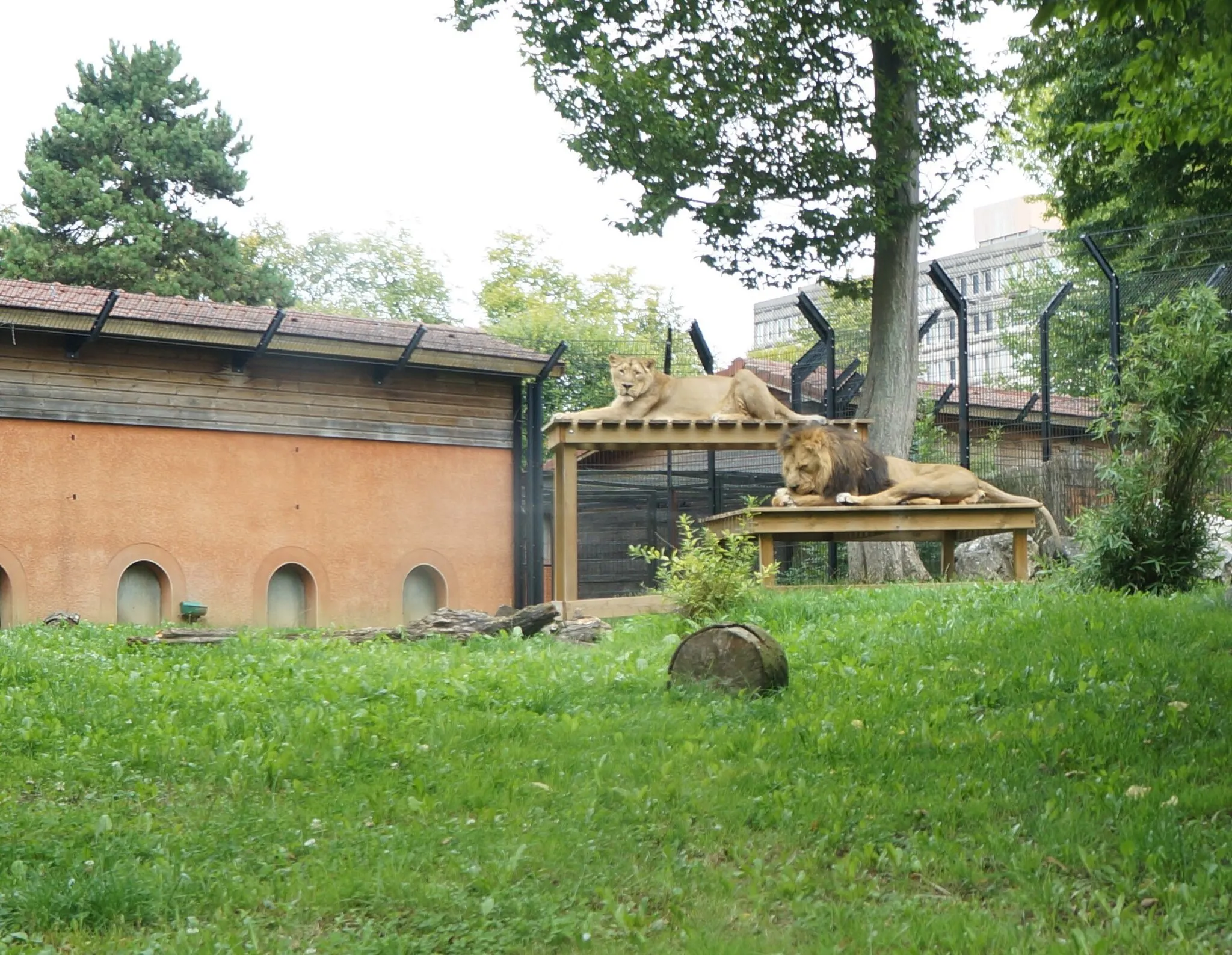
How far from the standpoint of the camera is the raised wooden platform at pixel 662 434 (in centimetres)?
1377

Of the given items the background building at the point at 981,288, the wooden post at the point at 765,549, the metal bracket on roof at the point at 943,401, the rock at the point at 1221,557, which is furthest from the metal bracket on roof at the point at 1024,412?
the wooden post at the point at 765,549

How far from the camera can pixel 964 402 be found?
18.3 metres

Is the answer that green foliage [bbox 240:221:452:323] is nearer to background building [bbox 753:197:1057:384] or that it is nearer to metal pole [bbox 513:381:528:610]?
background building [bbox 753:197:1057:384]

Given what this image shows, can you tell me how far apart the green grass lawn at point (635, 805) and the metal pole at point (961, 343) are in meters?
9.71

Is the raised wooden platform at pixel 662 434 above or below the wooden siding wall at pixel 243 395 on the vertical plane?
below

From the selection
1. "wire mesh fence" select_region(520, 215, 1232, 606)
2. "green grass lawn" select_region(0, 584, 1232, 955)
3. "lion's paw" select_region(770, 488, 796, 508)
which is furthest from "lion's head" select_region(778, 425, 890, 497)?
"green grass lawn" select_region(0, 584, 1232, 955)

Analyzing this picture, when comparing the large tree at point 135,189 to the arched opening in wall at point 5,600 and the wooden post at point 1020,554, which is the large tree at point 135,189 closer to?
the arched opening in wall at point 5,600

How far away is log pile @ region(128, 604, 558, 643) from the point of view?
36.9ft

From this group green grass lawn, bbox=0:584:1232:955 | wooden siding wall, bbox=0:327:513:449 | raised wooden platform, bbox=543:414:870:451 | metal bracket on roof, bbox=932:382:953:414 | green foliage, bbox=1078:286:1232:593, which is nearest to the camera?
green grass lawn, bbox=0:584:1232:955

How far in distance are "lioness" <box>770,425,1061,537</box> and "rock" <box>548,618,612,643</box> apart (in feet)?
8.52

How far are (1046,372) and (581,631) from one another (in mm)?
9644

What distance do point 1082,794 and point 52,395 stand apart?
14591 mm

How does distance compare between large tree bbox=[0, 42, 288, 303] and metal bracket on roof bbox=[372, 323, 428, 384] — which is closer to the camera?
metal bracket on roof bbox=[372, 323, 428, 384]

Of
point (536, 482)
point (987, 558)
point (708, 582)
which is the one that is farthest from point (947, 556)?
point (536, 482)
